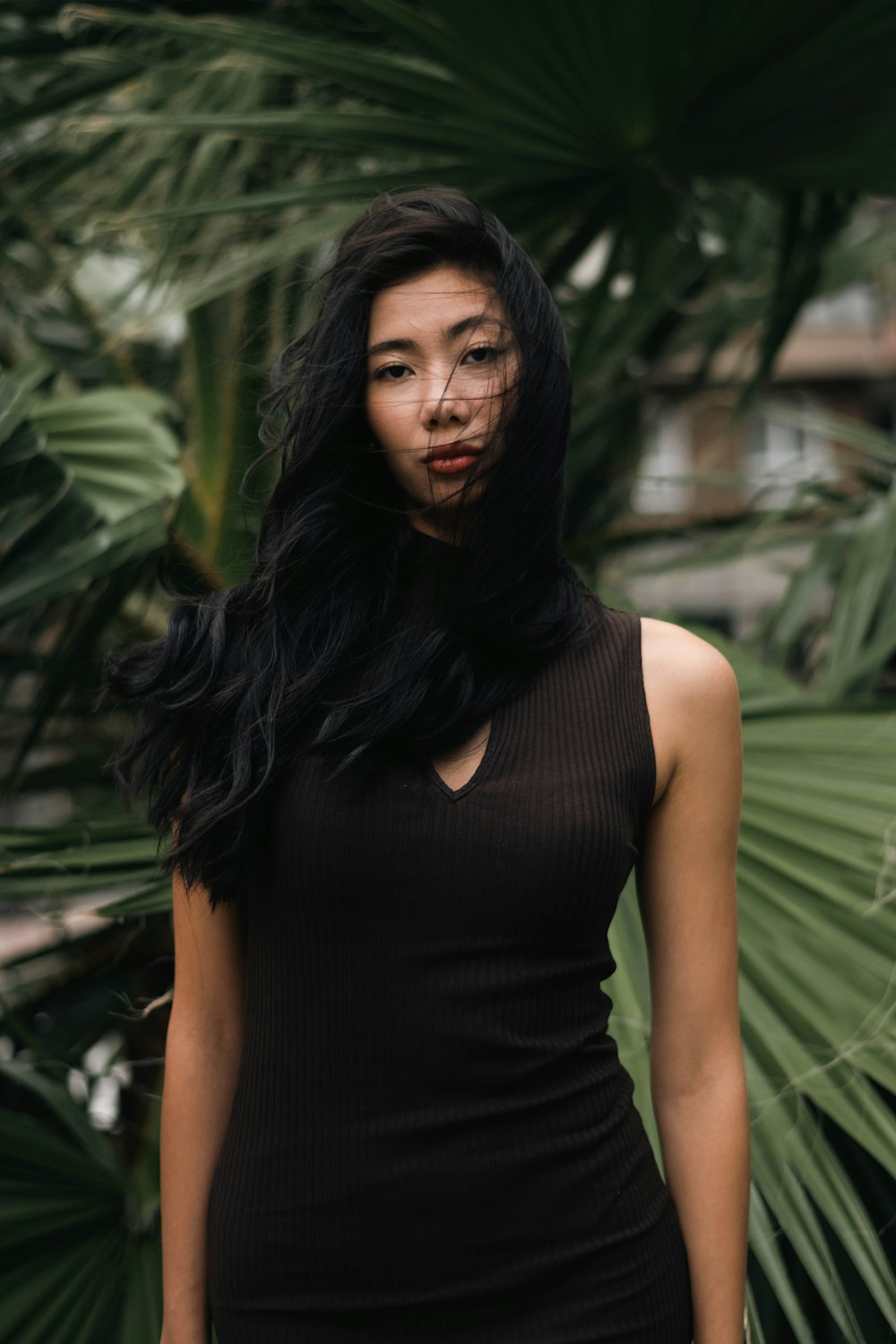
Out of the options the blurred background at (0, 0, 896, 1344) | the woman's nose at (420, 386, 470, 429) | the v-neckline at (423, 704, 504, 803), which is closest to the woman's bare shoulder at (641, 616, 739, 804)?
the v-neckline at (423, 704, 504, 803)

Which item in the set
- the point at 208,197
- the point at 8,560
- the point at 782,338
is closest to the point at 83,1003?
the point at 8,560

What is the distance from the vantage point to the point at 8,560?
142cm

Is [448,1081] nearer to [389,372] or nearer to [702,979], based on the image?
[702,979]

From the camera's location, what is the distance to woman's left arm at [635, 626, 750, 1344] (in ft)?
3.26

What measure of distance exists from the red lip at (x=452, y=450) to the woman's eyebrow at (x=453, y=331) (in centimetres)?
8

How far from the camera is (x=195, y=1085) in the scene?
103 centimetres

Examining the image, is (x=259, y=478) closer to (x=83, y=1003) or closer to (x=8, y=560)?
(x=8, y=560)

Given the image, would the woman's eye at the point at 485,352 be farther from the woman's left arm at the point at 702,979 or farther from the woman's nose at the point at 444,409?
the woman's left arm at the point at 702,979

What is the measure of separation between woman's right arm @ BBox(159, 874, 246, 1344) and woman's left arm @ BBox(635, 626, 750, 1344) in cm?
34

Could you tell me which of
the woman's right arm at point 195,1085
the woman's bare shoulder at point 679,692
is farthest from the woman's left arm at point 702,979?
the woman's right arm at point 195,1085

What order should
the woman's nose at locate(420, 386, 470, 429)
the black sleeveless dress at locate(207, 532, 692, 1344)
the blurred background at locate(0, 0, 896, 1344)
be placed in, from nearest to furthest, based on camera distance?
the black sleeveless dress at locate(207, 532, 692, 1344), the woman's nose at locate(420, 386, 470, 429), the blurred background at locate(0, 0, 896, 1344)

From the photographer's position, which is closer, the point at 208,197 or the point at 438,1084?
the point at 438,1084

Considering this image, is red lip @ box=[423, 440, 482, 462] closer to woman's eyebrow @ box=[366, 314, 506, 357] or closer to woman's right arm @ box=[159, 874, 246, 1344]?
woman's eyebrow @ box=[366, 314, 506, 357]

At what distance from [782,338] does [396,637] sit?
1225 millimetres
